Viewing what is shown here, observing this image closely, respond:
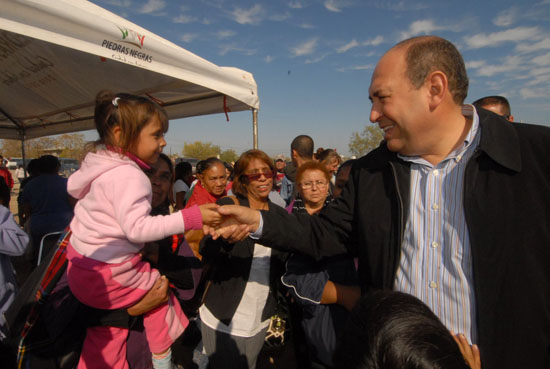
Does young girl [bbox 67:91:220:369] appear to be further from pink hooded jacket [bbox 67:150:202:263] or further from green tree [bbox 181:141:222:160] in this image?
green tree [bbox 181:141:222:160]

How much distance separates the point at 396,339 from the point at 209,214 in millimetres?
1167

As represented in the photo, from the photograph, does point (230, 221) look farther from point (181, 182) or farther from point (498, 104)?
point (181, 182)

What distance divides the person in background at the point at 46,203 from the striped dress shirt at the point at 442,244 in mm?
4451

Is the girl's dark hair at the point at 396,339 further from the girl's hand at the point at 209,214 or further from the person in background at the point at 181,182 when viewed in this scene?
the person in background at the point at 181,182

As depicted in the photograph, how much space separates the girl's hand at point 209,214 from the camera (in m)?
1.62

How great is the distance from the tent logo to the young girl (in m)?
1.09

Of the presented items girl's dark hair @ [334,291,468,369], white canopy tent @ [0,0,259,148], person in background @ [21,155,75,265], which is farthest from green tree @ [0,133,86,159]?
girl's dark hair @ [334,291,468,369]

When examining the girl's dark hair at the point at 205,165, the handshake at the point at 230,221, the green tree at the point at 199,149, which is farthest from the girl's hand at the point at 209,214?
the green tree at the point at 199,149

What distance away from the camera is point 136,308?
165 centimetres

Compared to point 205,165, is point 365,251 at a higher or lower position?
A: lower

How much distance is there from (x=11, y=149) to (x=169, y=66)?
51.6 meters

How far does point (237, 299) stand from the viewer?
2180 millimetres

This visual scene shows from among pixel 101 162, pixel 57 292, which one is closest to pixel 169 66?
pixel 101 162

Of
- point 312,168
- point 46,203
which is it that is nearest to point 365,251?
point 312,168
